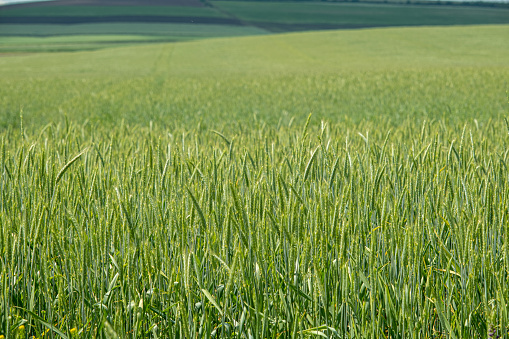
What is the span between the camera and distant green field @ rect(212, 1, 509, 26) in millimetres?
55062

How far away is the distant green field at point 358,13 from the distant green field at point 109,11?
3.86 m

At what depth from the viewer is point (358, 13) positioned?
63.1 metres

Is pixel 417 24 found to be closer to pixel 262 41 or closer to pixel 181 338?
pixel 262 41

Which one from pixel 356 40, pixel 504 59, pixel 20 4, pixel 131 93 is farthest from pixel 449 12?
pixel 20 4

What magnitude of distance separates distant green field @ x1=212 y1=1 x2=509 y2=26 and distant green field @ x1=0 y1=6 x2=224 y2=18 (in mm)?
3856

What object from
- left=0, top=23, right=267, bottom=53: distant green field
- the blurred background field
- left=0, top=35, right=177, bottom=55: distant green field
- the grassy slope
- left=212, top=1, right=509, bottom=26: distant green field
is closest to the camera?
the grassy slope

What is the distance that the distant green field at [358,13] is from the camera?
55.1 metres

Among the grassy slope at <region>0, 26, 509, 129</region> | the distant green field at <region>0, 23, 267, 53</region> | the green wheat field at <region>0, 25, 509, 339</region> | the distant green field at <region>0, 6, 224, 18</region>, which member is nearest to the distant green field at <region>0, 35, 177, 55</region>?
the distant green field at <region>0, 23, 267, 53</region>

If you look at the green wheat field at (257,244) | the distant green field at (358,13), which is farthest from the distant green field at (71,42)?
the green wheat field at (257,244)

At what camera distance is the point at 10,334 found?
41.0 inches

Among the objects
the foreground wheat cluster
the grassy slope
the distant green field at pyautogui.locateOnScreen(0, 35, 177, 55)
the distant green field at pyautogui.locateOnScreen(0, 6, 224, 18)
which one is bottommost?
the distant green field at pyautogui.locateOnScreen(0, 35, 177, 55)

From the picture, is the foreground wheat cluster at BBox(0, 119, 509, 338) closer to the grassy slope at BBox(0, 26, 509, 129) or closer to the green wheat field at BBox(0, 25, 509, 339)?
the green wheat field at BBox(0, 25, 509, 339)

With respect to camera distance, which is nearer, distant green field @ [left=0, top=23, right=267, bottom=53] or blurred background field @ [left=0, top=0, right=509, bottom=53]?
distant green field @ [left=0, top=23, right=267, bottom=53]

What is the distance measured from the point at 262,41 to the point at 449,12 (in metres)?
37.7
